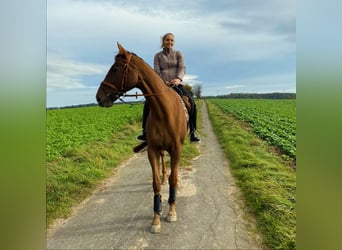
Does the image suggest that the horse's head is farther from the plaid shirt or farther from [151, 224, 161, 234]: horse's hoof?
[151, 224, 161, 234]: horse's hoof

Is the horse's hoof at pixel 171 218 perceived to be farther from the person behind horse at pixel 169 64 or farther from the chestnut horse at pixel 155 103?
the person behind horse at pixel 169 64

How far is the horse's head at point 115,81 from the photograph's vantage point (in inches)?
153

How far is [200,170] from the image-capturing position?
779cm

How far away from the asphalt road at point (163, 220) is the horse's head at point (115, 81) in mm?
2218

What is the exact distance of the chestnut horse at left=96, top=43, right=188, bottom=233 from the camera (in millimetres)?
3904

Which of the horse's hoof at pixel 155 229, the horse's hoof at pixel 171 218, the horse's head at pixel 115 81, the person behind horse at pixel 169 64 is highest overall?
the person behind horse at pixel 169 64

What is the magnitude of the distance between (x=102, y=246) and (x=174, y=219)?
4.47ft

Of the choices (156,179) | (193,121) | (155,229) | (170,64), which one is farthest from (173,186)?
(170,64)

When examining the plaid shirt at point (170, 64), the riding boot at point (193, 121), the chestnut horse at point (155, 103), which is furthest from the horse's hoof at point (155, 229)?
the plaid shirt at point (170, 64)

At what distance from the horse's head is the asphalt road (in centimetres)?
222

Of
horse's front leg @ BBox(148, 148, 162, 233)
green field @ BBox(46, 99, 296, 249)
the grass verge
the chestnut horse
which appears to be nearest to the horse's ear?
the chestnut horse

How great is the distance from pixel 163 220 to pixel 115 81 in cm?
271
